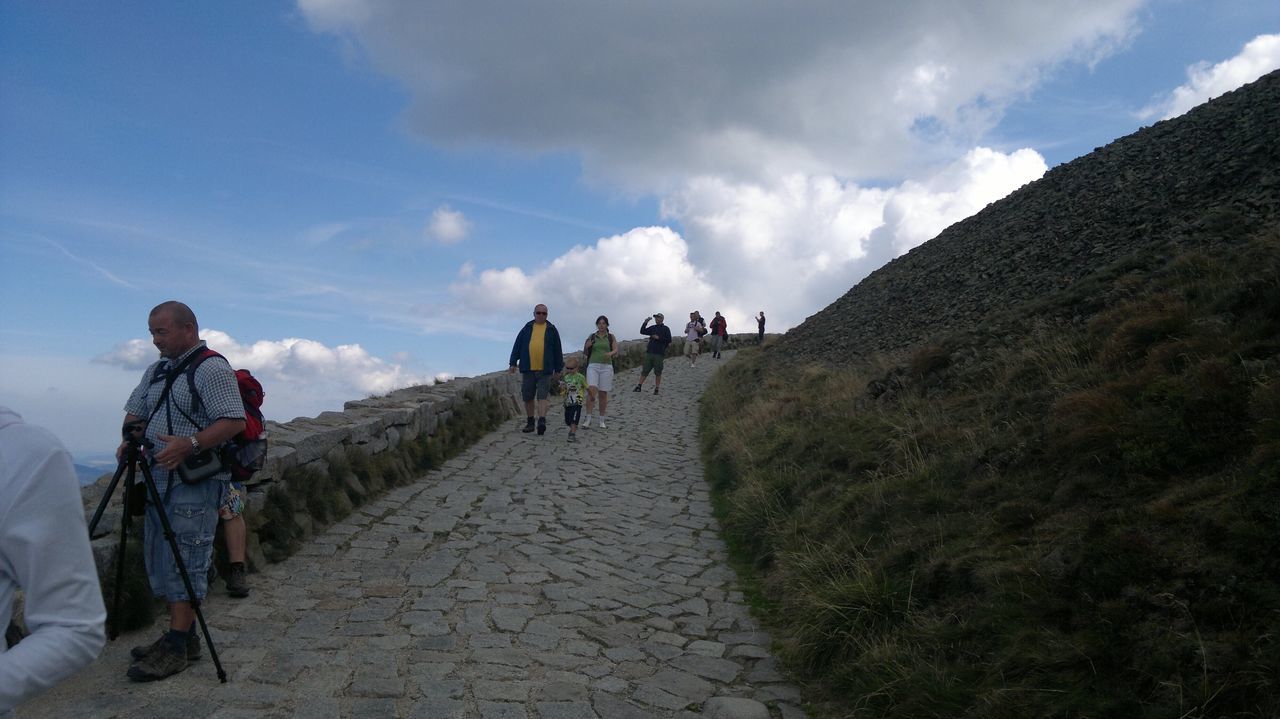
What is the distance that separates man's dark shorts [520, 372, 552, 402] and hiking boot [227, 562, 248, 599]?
7436mm

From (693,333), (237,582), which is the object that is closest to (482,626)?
(237,582)

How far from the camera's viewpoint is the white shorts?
1398cm

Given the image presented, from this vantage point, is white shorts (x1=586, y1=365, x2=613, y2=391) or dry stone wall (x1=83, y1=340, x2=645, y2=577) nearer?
dry stone wall (x1=83, y1=340, x2=645, y2=577)

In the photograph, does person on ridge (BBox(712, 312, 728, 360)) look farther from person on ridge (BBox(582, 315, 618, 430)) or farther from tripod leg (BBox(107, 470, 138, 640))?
tripod leg (BBox(107, 470, 138, 640))

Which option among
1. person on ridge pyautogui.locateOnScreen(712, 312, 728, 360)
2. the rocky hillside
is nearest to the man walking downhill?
the rocky hillside

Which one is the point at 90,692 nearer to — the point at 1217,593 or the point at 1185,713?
the point at 1185,713

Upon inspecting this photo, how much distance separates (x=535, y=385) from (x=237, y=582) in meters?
7.78

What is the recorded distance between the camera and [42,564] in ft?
5.42

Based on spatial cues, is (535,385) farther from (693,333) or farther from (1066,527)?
(693,333)

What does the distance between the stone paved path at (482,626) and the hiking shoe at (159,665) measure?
1.9 inches

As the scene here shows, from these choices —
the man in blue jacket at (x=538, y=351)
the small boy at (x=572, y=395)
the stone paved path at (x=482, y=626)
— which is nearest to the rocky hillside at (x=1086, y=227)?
the stone paved path at (x=482, y=626)

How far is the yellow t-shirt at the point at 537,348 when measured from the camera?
12.5m

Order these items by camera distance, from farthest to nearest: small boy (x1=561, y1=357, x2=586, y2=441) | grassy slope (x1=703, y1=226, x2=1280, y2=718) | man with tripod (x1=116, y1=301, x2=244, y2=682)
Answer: small boy (x1=561, y1=357, x2=586, y2=441) < man with tripod (x1=116, y1=301, x2=244, y2=682) < grassy slope (x1=703, y1=226, x2=1280, y2=718)

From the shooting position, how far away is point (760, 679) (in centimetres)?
466
